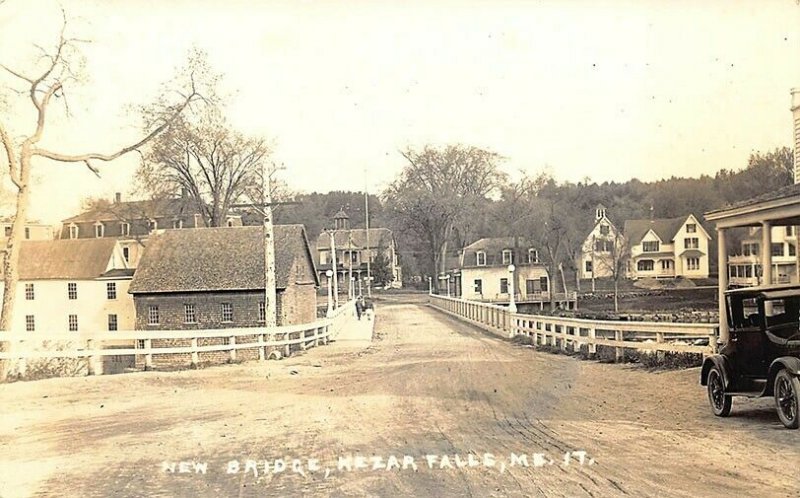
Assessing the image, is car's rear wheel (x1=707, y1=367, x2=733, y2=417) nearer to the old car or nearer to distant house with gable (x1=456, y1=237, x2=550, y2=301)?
the old car

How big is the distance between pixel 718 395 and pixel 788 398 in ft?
3.64

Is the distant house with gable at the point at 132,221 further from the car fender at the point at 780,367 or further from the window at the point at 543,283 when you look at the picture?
the car fender at the point at 780,367

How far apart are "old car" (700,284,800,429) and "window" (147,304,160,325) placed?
2031 cm

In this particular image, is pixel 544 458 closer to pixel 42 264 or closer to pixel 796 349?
pixel 796 349

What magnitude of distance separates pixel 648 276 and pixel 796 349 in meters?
10.7

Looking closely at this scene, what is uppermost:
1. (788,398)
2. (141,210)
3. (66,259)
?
(141,210)

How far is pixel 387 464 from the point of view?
6.19 metres

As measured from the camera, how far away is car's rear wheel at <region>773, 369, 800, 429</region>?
708 centimetres

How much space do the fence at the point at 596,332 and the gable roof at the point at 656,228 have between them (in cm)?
216

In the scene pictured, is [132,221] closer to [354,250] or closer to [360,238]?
[360,238]

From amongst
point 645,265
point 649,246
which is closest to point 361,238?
point 645,265

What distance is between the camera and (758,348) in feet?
26.4

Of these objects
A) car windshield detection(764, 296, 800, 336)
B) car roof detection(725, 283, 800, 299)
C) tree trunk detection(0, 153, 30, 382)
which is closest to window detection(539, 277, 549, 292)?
tree trunk detection(0, 153, 30, 382)

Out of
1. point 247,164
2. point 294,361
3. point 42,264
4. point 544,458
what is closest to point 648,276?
point 294,361
